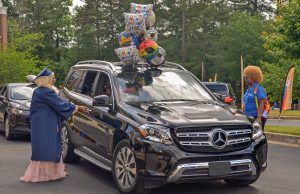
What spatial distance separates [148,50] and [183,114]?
8.04 feet

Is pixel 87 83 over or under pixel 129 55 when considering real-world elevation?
under

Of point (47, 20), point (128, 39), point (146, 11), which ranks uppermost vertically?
point (47, 20)

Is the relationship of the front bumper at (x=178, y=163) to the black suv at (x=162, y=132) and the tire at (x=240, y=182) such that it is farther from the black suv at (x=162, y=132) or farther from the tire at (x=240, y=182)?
the tire at (x=240, y=182)

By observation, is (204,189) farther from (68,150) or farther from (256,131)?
(68,150)

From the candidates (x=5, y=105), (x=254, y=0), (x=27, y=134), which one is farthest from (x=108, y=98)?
(x=254, y=0)

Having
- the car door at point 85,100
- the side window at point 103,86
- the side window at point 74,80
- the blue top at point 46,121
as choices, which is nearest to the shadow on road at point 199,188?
the car door at point 85,100

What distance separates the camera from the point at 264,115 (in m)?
9.58

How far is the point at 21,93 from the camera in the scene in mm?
13961

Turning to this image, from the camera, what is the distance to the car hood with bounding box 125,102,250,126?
20.5 ft

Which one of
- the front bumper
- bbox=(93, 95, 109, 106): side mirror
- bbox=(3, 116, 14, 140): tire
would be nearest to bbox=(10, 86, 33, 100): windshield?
bbox=(3, 116, 14, 140): tire

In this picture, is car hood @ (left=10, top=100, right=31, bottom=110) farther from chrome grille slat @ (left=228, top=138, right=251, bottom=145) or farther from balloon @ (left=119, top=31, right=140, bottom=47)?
chrome grille slat @ (left=228, top=138, right=251, bottom=145)

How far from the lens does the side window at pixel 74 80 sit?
30.0ft

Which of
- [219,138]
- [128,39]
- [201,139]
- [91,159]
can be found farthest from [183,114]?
[128,39]

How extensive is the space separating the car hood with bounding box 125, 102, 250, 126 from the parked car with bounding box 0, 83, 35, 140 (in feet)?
21.2
